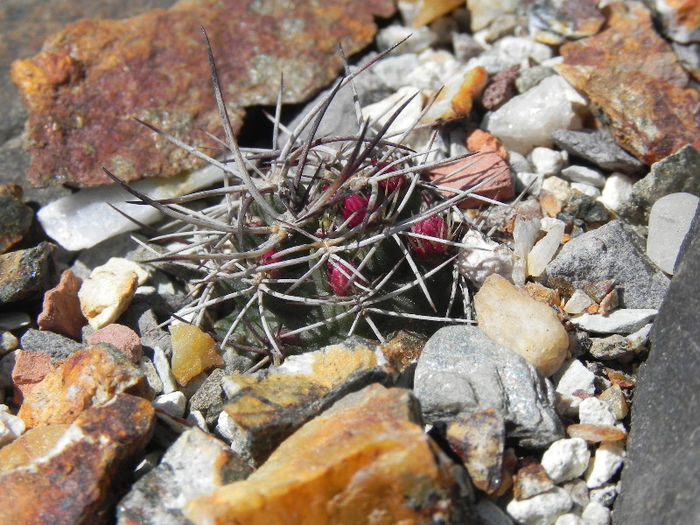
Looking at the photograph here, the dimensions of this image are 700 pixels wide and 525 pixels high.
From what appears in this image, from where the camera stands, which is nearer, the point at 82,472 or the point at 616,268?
the point at 82,472

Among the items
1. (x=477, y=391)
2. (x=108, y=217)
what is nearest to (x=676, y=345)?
(x=477, y=391)

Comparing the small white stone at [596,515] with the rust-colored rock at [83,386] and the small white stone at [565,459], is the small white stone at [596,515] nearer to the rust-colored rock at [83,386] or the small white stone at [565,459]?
the small white stone at [565,459]

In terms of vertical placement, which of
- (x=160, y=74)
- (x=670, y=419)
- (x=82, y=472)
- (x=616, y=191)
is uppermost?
(x=160, y=74)

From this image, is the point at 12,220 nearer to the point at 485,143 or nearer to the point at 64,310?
the point at 64,310

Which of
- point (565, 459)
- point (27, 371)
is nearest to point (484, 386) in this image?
point (565, 459)

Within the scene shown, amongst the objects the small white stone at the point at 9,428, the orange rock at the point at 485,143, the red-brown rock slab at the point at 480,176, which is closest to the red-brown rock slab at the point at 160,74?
the orange rock at the point at 485,143

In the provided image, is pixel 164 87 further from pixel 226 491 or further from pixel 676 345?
pixel 676 345

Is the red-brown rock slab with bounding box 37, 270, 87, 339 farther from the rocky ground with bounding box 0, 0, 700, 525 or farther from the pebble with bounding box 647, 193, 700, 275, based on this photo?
the pebble with bounding box 647, 193, 700, 275
